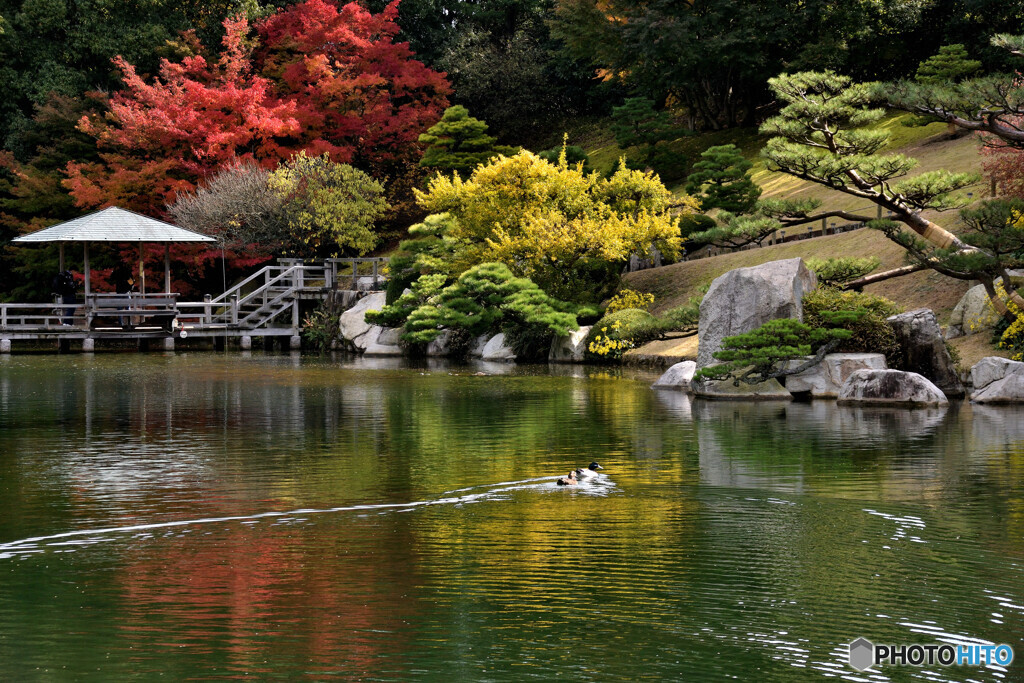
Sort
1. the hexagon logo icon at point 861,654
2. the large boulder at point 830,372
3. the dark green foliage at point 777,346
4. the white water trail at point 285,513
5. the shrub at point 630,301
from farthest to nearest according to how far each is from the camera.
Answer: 1. the shrub at point 630,301
2. the large boulder at point 830,372
3. the dark green foliage at point 777,346
4. the white water trail at point 285,513
5. the hexagon logo icon at point 861,654

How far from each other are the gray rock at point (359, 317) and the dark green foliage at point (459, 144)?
4797mm

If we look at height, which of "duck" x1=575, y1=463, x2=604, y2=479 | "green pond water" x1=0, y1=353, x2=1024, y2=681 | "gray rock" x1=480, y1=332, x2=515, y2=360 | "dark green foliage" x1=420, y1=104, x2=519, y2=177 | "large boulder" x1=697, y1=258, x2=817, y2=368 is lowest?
"green pond water" x1=0, y1=353, x2=1024, y2=681

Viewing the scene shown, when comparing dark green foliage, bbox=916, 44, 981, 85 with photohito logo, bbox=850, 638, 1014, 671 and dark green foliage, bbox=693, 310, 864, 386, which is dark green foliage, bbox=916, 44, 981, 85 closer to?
dark green foliage, bbox=693, 310, 864, 386

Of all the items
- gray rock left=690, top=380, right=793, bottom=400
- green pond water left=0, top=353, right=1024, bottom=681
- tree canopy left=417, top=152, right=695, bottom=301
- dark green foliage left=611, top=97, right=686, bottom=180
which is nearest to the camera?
green pond water left=0, top=353, right=1024, bottom=681

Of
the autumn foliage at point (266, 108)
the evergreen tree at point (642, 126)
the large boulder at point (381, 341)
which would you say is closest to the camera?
the large boulder at point (381, 341)

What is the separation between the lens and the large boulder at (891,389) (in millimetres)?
17016

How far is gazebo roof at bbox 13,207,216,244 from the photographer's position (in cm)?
3288

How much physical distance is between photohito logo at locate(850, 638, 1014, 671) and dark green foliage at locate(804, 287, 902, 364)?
1307cm

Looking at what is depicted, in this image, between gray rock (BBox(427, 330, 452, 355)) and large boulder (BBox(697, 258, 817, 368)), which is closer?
large boulder (BBox(697, 258, 817, 368))

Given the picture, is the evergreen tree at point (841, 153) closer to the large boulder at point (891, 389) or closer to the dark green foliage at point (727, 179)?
the large boulder at point (891, 389)

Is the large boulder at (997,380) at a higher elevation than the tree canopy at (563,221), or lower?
lower

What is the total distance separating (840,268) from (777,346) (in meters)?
2.90

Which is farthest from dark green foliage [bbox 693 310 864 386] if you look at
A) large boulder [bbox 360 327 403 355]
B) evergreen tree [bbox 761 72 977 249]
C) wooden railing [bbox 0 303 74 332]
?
wooden railing [bbox 0 303 74 332]

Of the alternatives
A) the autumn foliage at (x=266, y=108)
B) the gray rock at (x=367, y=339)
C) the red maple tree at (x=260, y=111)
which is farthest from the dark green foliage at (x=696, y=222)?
the autumn foliage at (x=266, y=108)
